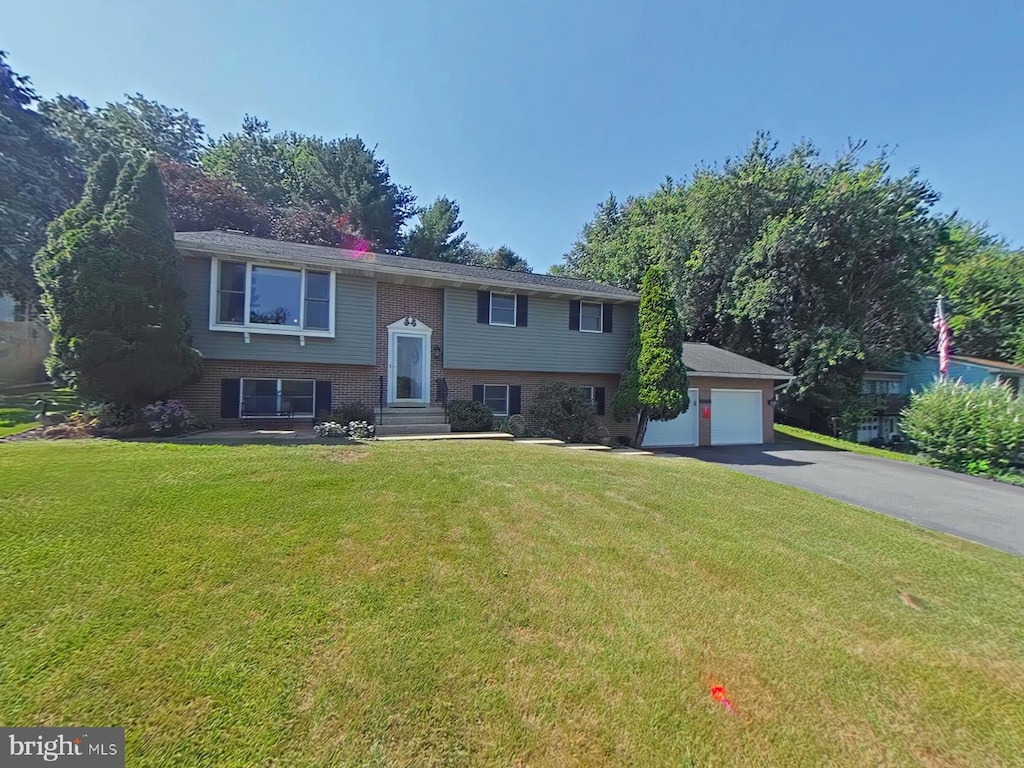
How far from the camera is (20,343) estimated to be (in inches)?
685

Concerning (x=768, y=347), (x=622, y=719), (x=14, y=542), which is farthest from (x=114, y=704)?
(x=768, y=347)

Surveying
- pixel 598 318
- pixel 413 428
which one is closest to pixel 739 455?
pixel 598 318

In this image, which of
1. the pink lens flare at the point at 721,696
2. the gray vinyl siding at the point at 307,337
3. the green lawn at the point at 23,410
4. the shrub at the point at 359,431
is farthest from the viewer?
the gray vinyl siding at the point at 307,337

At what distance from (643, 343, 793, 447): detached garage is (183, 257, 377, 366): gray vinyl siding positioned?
1017 cm

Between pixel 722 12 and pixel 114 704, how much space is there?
1469 cm

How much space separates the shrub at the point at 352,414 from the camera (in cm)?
1038

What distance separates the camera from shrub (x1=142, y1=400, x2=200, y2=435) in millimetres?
8211

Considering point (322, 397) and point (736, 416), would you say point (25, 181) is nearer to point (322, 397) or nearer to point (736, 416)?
point (322, 397)

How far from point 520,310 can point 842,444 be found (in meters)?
14.6

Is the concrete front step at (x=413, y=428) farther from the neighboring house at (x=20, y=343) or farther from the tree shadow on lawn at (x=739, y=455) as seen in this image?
the neighboring house at (x=20, y=343)

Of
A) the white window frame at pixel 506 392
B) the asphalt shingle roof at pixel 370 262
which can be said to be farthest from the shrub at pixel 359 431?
the asphalt shingle roof at pixel 370 262

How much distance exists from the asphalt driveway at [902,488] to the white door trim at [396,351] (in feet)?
27.6

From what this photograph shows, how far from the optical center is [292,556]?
12.1ft

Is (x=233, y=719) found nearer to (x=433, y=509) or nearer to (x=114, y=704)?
(x=114, y=704)
